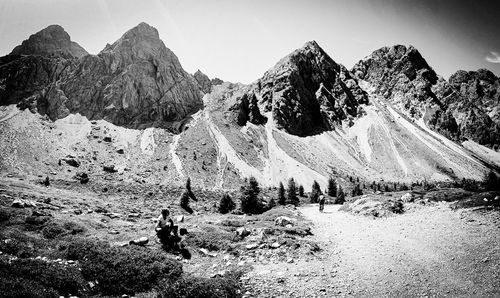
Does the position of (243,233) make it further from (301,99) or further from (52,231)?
(301,99)

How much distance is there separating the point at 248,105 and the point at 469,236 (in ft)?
485

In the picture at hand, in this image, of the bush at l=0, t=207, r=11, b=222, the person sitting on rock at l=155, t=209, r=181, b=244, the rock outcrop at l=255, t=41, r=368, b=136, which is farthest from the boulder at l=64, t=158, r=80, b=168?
the rock outcrop at l=255, t=41, r=368, b=136

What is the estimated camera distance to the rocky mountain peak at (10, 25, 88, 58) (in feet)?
586

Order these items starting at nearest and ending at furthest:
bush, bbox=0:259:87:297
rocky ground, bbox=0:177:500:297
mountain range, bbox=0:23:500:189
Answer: bush, bbox=0:259:87:297, rocky ground, bbox=0:177:500:297, mountain range, bbox=0:23:500:189

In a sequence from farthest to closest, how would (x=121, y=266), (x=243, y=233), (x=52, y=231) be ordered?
(x=243, y=233) → (x=52, y=231) → (x=121, y=266)

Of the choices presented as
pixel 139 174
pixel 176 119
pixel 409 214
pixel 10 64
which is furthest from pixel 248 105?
pixel 409 214

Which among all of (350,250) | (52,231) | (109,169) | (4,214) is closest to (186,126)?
(109,169)

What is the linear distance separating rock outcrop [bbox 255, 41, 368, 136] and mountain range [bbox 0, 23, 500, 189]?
84 centimetres

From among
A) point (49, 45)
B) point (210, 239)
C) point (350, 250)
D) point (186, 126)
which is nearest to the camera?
point (350, 250)

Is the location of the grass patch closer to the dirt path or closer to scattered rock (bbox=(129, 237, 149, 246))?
the dirt path

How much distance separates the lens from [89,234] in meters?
20.3

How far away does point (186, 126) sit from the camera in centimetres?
13625

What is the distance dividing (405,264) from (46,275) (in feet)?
54.7

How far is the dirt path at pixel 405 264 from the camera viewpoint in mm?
12133
